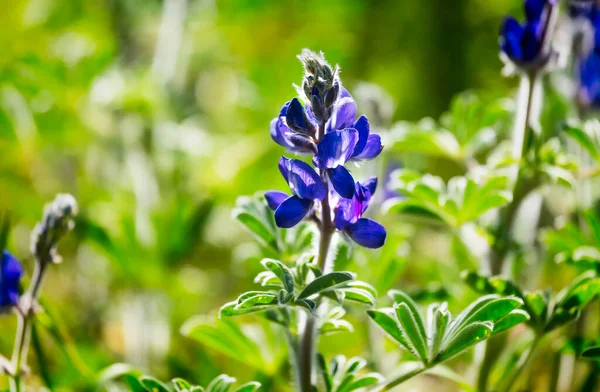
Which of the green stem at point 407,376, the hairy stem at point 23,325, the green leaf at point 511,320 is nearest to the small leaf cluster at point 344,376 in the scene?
the green stem at point 407,376

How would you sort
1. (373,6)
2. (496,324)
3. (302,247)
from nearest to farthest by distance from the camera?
1. (496,324)
2. (302,247)
3. (373,6)

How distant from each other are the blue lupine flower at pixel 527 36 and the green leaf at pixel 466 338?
388mm

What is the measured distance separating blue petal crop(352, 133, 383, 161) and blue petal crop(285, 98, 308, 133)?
0.20ft

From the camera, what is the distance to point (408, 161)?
1494 millimetres

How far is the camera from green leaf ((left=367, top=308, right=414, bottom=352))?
0.65 metres

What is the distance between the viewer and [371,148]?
2.10ft

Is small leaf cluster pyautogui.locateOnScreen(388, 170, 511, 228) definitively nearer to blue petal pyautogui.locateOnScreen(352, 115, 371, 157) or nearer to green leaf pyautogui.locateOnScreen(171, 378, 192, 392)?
blue petal pyautogui.locateOnScreen(352, 115, 371, 157)

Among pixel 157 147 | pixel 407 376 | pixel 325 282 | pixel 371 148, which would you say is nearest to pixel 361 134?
pixel 371 148

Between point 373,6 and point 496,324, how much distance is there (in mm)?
1968

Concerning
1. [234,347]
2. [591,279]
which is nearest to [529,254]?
[591,279]

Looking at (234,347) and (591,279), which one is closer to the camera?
(591,279)

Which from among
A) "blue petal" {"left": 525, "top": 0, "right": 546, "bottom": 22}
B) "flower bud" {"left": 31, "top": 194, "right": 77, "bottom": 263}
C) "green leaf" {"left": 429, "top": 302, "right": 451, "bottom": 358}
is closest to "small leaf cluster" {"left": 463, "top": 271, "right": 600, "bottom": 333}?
"green leaf" {"left": 429, "top": 302, "right": 451, "bottom": 358}

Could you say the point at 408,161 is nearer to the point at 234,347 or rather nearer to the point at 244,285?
the point at 244,285

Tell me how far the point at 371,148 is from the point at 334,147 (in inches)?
2.3
